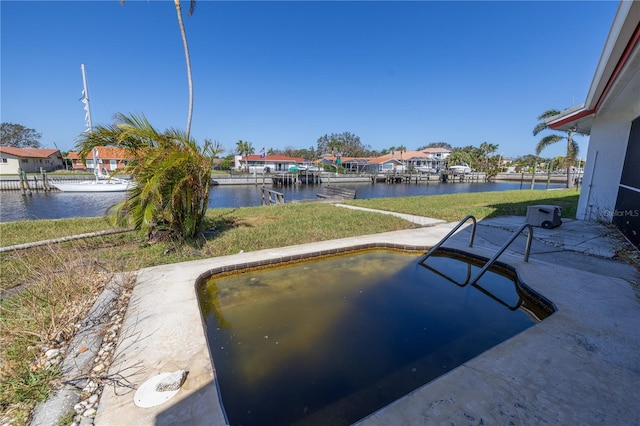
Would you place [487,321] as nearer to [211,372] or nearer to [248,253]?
[211,372]

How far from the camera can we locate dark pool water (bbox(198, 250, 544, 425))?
2.27 meters

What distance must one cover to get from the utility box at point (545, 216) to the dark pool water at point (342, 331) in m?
3.47

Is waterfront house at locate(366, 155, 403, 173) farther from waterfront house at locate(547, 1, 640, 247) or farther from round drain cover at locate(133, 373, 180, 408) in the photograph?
round drain cover at locate(133, 373, 180, 408)

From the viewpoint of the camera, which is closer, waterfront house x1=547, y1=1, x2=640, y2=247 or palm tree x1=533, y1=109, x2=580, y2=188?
waterfront house x1=547, y1=1, x2=640, y2=247

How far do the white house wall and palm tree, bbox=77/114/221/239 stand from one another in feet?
30.7

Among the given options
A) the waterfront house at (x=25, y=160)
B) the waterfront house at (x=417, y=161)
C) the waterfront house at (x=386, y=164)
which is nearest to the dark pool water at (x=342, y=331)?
the waterfront house at (x=25, y=160)

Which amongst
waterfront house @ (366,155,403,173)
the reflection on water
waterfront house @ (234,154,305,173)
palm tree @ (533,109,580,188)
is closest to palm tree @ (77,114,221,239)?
the reflection on water

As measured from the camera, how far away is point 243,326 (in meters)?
3.28

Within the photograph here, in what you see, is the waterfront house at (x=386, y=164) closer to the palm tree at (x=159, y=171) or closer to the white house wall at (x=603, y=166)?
the white house wall at (x=603, y=166)

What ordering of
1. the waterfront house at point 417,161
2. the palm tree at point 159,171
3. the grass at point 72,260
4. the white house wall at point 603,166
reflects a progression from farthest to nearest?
the waterfront house at point 417,161 < the white house wall at point 603,166 < the palm tree at point 159,171 < the grass at point 72,260

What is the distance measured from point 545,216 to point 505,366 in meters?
6.38

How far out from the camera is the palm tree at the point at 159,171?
490cm

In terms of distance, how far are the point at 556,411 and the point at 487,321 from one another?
1612mm

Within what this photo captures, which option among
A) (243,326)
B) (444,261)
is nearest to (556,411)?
(243,326)
